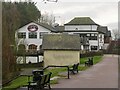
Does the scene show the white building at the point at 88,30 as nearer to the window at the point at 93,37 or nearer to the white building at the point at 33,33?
the window at the point at 93,37

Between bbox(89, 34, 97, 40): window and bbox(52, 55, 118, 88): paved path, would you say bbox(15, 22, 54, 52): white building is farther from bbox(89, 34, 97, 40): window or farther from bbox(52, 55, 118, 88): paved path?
bbox(52, 55, 118, 88): paved path

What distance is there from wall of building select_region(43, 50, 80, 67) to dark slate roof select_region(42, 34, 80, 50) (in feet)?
2.03

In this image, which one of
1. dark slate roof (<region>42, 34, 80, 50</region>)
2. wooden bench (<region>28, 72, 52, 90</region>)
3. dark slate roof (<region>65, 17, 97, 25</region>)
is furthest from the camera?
dark slate roof (<region>65, 17, 97, 25</region>)

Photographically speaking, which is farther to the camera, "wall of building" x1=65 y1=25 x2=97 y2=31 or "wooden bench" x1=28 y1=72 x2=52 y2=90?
"wall of building" x1=65 y1=25 x2=97 y2=31

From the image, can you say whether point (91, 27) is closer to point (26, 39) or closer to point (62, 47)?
point (26, 39)

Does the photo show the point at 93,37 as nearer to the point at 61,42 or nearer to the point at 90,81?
the point at 61,42

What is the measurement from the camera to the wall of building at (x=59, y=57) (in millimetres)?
50469

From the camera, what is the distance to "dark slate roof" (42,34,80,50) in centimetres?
5078

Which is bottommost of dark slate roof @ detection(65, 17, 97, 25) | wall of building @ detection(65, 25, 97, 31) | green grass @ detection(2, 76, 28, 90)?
green grass @ detection(2, 76, 28, 90)

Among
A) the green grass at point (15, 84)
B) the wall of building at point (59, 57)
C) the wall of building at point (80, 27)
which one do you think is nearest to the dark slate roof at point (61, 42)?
the wall of building at point (59, 57)

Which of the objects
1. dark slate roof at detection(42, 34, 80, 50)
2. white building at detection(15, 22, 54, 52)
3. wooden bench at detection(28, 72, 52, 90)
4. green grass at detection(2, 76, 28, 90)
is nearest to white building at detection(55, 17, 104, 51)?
white building at detection(15, 22, 54, 52)

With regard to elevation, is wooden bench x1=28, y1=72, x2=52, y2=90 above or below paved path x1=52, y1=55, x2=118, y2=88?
above

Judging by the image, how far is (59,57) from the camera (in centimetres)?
5069

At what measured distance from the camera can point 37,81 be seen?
16.5 m
